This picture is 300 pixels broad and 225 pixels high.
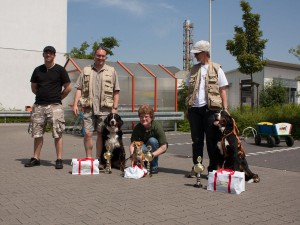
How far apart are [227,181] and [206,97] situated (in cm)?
157

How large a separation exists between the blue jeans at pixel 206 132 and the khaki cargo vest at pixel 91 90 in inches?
62.1

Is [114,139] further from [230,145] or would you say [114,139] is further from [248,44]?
[248,44]

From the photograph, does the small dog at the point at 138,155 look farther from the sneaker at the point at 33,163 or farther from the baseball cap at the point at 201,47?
the sneaker at the point at 33,163

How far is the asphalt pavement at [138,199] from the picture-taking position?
4.26 m

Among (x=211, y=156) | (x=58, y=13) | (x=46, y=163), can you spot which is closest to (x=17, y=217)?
(x=211, y=156)

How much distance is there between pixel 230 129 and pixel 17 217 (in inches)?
134

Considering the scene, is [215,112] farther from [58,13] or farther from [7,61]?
[58,13]

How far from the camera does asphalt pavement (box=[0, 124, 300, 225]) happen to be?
426cm

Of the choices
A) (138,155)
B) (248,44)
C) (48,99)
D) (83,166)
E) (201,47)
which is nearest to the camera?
(201,47)

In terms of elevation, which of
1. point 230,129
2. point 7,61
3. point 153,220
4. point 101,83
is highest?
point 7,61

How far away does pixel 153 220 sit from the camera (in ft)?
13.7

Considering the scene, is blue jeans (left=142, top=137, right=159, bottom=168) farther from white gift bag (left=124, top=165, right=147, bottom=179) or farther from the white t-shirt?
the white t-shirt

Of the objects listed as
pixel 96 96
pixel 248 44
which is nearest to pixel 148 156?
pixel 96 96

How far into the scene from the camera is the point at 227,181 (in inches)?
218
